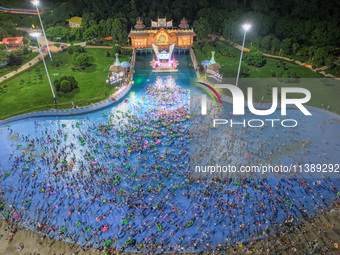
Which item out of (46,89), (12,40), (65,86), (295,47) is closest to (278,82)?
(295,47)

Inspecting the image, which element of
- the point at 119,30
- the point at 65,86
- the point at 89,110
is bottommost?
the point at 89,110

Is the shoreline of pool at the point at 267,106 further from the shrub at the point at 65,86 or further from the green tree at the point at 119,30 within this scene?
the green tree at the point at 119,30

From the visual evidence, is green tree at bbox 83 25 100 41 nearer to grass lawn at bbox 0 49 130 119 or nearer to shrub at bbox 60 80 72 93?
grass lawn at bbox 0 49 130 119

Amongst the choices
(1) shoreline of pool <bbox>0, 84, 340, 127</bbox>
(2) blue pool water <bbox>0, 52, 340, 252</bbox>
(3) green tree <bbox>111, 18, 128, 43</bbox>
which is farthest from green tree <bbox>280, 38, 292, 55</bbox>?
(3) green tree <bbox>111, 18, 128, 43</bbox>

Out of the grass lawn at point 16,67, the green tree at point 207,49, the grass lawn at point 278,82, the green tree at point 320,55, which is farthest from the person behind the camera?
the green tree at point 207,49

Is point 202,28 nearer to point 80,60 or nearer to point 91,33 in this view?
point 91,33

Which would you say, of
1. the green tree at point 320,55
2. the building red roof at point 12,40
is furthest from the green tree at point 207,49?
the building red roof at point 12,40

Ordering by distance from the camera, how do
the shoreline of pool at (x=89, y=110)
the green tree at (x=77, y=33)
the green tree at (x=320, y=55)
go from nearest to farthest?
the shoreline of pool at (x=89, y=110) → the green tree at (x=320, y=55) → the green tree at (x=77, y=33)
